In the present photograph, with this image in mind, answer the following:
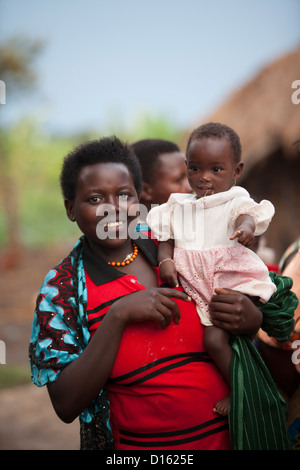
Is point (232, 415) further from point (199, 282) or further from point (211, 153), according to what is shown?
point (211, 153)

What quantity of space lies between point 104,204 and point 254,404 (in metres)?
0.85

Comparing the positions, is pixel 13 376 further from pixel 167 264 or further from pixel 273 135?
pixel 273 135

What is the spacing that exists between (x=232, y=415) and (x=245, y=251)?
0.56 m

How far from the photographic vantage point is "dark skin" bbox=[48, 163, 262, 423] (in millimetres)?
1555

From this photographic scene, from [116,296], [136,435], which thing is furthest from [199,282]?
[136,435]

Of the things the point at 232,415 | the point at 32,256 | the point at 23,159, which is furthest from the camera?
the point at 32,256

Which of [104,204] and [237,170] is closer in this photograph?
[104,204]

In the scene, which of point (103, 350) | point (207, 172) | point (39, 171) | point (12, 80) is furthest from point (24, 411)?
point (39, 171)

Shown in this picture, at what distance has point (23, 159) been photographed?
46.9 ft

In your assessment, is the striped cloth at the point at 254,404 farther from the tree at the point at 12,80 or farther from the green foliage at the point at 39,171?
the green foliage at the point at 39,171

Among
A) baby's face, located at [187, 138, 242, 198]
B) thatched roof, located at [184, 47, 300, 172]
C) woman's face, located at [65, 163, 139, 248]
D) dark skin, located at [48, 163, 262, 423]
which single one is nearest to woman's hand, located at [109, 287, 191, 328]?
dark skin, located at [48, 163, 262, 423]

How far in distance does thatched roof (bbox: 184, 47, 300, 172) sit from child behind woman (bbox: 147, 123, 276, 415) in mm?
7015

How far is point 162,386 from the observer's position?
5.29ft

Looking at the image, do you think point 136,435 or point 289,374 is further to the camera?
point 289,374
